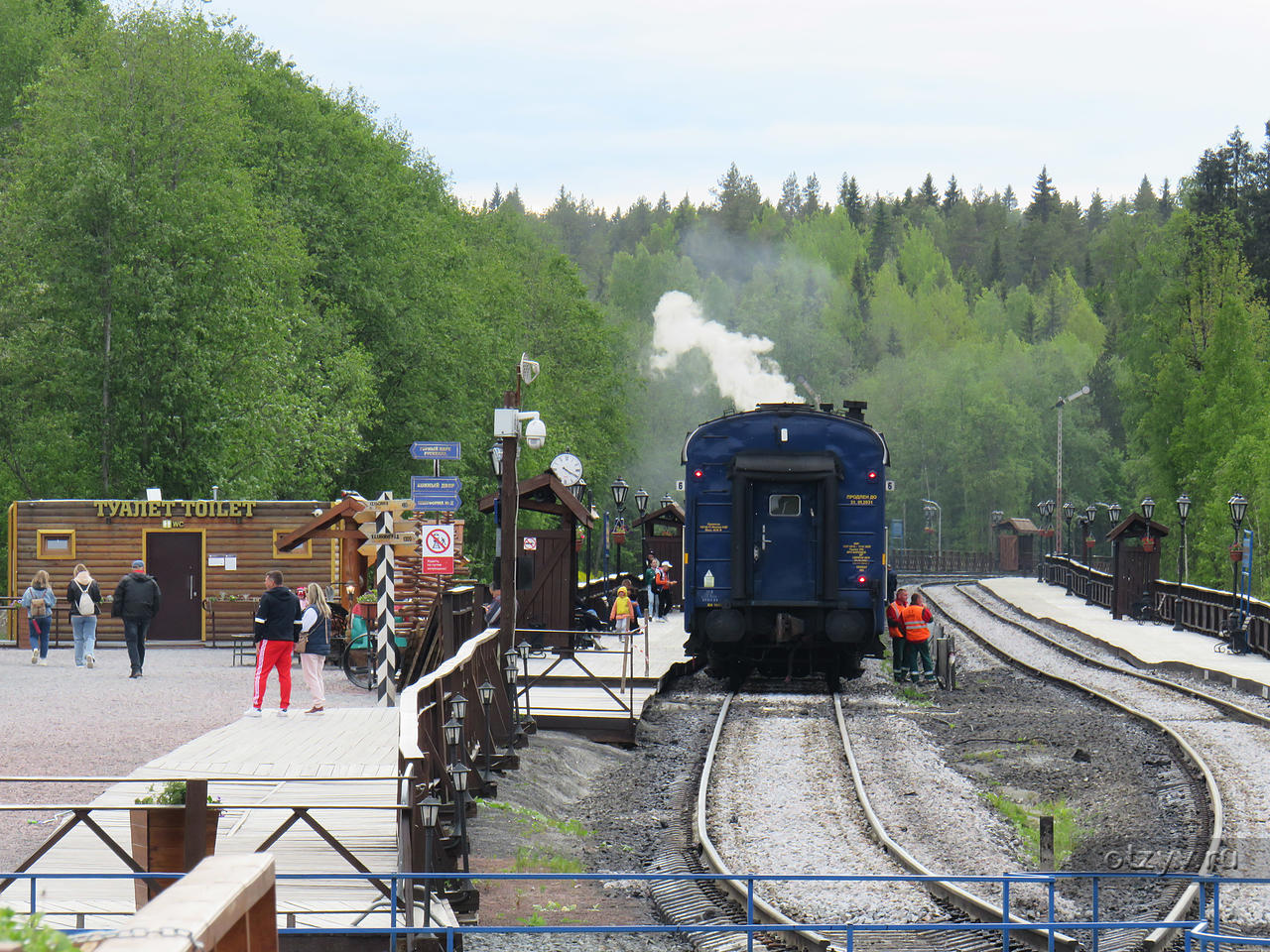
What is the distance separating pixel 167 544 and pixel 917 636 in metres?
14.2

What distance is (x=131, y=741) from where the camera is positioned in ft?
51.4

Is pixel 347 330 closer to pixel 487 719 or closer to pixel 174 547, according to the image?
pixel 174 547

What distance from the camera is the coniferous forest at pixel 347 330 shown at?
118 feet

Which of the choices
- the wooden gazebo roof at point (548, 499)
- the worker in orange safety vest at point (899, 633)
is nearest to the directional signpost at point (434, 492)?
the wooden gazebo roof at point (548, 499)

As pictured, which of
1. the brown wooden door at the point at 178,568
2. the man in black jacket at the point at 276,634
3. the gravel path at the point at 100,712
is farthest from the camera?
the brown wooden door at the point at 178,568

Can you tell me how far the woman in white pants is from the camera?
16.9m

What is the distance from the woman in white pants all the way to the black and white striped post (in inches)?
58.9

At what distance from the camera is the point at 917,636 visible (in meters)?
25.5

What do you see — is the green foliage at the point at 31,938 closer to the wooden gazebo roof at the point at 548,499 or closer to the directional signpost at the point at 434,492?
the directional signpost at the point at 434,492

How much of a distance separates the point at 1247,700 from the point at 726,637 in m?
8.26

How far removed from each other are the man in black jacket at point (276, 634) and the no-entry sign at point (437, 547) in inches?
163

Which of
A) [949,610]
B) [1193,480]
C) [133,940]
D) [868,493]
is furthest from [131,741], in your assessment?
[1193,480]

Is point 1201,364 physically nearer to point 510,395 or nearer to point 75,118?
point 75,118

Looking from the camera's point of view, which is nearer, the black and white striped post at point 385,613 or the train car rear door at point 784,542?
the black and white striped post at point 385,613
